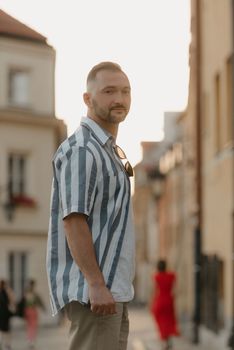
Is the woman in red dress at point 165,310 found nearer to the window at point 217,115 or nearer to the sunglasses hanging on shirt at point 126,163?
the window at point 217,115

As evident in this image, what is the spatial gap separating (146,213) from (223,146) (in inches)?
2658

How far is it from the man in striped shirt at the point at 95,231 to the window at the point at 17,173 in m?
34.9

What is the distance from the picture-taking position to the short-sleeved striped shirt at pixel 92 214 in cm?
404

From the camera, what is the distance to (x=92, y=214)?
161 inches

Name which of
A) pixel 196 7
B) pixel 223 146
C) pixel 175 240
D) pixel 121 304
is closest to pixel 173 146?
pixel 175 240

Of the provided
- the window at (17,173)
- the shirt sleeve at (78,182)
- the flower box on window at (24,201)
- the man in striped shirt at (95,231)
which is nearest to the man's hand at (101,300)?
the man in striped shirt at (95,231)

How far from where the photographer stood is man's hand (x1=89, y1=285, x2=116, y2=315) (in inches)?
156

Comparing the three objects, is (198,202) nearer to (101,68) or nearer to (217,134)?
(217,134)

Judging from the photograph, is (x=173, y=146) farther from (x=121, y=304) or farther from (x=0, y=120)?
(x=121, y=304)

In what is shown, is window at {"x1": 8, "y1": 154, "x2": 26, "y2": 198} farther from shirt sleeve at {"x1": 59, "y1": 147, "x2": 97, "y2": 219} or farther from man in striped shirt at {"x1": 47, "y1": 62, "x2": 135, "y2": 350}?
shirt sleeve at {"x1": 59, "y1": 147, "x2": 97, "y2": 219}

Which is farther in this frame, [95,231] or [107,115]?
[107,115]

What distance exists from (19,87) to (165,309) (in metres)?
20.3

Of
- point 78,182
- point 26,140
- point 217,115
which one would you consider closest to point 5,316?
point 217,115

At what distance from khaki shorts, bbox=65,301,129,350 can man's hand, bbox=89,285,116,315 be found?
7 cm
